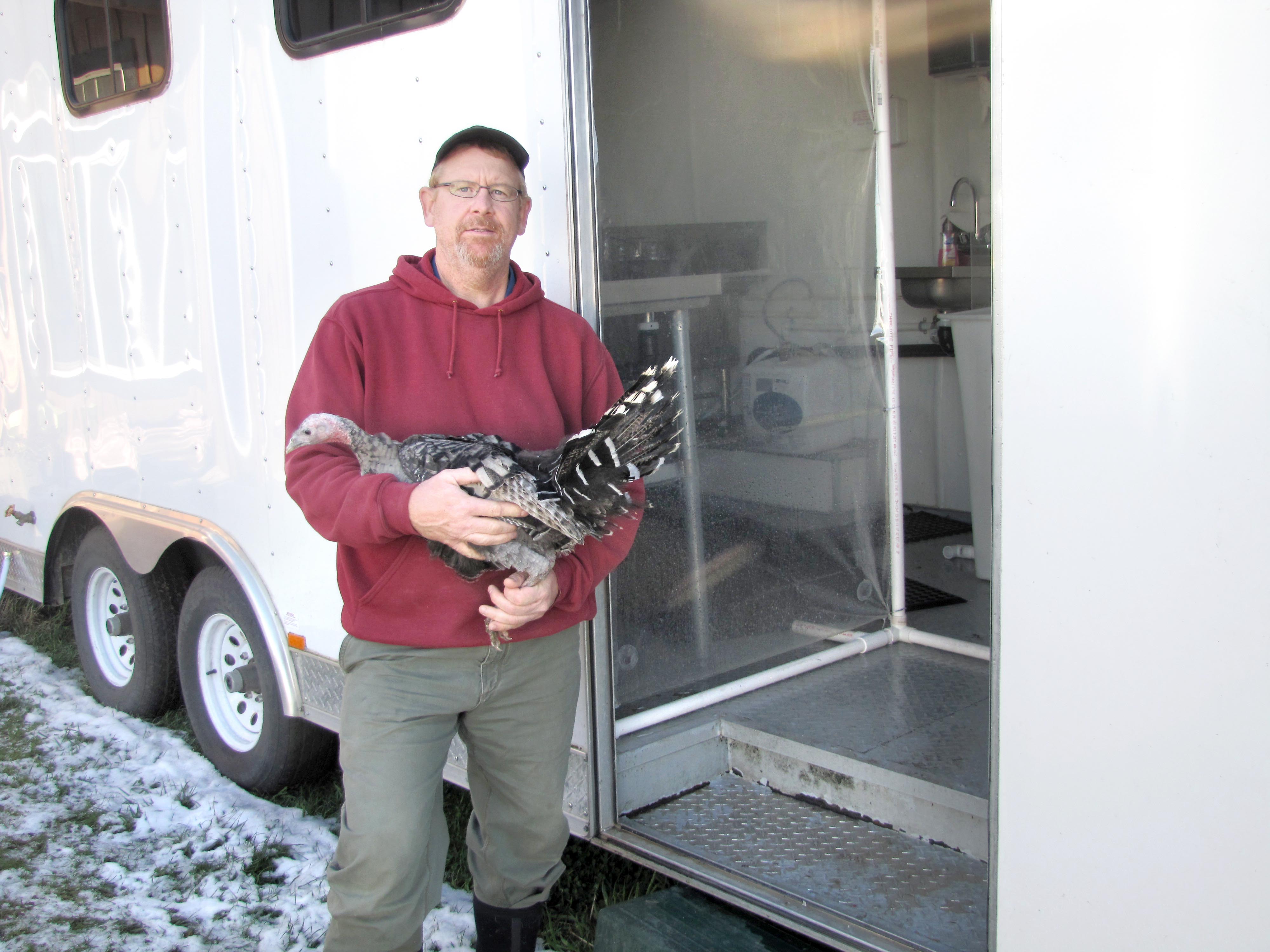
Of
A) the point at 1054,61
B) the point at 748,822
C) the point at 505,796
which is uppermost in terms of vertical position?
the point at 1054,61

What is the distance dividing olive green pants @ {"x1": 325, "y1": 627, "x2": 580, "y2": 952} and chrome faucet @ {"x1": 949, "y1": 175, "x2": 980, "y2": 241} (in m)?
4.09

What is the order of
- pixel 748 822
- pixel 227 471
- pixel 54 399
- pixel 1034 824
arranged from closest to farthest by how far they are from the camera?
pixel 1034 824 < pixel 748 822 < pixel 227 471 < pixel 54 399

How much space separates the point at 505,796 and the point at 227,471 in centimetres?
175

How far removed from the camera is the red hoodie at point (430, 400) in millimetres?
2180

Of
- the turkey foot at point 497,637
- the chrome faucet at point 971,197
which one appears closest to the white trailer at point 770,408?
the turkey foot at point 497,637

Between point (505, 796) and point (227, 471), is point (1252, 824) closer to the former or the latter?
point (505, 796)

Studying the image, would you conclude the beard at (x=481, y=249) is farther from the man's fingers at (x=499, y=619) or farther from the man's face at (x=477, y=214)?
the man's fingers at (x=499, y=619)

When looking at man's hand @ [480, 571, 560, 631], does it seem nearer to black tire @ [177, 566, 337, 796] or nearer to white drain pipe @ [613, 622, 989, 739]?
white drain pipe @ [613, 622, 989, 739]

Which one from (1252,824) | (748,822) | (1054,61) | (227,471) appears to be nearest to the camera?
(1252,824)

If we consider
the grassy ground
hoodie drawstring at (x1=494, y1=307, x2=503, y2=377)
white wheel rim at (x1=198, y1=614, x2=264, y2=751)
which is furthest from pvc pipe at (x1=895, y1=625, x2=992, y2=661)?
white wheel rim at (x1=198, y1=614, x2=264, y2=751)

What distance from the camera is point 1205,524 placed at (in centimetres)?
152

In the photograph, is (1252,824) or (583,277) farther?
(583,277)

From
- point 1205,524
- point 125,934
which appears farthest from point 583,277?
point 125,934

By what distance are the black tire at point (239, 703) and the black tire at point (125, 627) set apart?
0.65 feet
